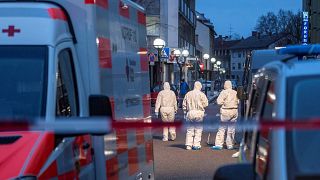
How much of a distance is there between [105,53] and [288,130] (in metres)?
3.06

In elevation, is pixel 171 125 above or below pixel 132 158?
above

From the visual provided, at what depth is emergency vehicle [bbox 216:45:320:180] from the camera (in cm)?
364

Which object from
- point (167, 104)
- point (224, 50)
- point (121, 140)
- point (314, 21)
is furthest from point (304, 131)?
point (224, 50)

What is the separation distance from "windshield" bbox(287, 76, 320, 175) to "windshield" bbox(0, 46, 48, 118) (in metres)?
1.92

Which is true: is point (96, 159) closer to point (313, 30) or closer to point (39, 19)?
point (39, 19)

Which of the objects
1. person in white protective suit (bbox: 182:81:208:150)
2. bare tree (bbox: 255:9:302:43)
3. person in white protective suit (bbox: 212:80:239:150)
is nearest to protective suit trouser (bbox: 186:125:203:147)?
person in white protective suit (bbox: 182:81:208:150)

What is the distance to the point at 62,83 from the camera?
5398mm

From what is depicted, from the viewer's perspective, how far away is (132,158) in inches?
289

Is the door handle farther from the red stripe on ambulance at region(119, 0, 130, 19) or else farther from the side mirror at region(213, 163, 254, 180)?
the red stripe on ambulance at region(119, 0, 130, 19)

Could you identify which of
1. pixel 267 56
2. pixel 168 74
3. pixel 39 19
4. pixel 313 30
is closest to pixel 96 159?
pixel 39 19

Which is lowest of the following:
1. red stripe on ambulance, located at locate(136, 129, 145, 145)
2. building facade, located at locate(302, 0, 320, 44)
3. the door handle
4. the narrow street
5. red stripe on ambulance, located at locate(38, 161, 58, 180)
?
the narrow street

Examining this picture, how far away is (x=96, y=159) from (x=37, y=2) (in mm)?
1475

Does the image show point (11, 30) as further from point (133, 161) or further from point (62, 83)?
point (133, 161)

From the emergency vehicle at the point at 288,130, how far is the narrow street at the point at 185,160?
20.7 feet
